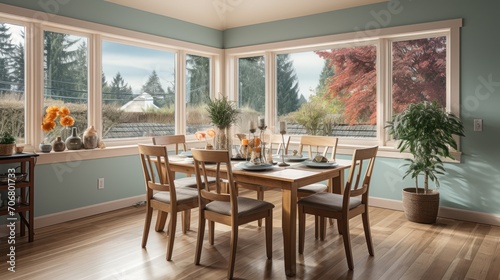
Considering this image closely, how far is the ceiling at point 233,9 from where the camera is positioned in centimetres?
495

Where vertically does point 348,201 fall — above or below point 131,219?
above

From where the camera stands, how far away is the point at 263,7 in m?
5.52

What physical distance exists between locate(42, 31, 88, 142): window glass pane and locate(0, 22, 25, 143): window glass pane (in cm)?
24

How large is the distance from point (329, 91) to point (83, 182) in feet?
11.0

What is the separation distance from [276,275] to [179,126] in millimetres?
3379

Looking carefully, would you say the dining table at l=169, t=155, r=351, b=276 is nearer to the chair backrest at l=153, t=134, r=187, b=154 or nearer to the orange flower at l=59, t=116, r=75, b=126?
the chair backrest at l=153, t=134, r=187, b=154

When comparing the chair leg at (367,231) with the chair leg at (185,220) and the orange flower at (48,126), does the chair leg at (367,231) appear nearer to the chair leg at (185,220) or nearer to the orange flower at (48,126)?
the chair leg at (185,220)

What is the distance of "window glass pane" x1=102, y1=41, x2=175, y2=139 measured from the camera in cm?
474

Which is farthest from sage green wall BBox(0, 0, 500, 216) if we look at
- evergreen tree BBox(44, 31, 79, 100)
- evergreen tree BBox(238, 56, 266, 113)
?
evergreen tree BBox(238, 56, 266, 113)

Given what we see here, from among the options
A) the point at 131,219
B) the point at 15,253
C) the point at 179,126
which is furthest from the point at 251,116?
the point at 15,253

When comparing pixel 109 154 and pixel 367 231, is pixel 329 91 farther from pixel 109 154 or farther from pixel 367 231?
pixel 109 154

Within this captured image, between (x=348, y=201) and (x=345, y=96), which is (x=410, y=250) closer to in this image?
(x=348, y=201)

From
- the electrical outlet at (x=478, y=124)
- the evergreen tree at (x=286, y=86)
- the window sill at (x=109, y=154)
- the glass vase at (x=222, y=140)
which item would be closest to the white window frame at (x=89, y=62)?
the window sill at (x=109, y=154)

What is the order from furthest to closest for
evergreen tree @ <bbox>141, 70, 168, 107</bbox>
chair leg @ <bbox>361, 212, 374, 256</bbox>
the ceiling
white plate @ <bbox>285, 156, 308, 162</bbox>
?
1. evergreen tree @ <bbox>141, 70, 168, 107</bbox>
2. the ceiling
3. white plate @ <bbox>285, 156, 308, 162</bbox>
4. chair leg @ <bbox>361, 212, 374, 256</bbox>
